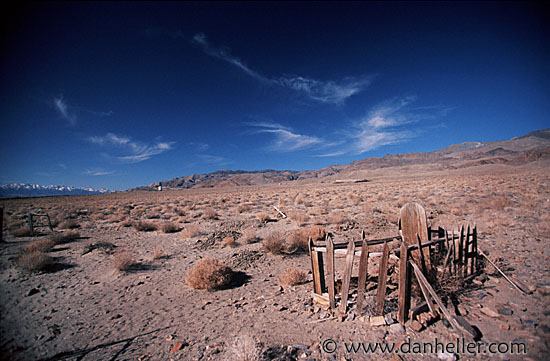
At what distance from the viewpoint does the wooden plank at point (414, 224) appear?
455cm

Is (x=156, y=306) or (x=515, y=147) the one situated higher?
(x=515, y=147)

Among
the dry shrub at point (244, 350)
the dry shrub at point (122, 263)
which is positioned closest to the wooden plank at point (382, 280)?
the dry shrub at point (244, 350)

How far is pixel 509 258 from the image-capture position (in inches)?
238

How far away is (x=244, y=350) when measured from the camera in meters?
3.37

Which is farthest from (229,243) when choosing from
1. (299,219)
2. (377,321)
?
(377,321)

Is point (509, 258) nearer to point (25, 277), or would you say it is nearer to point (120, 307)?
point (120, 307)

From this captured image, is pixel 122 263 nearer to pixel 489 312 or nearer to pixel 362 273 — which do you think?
pixel 362 273

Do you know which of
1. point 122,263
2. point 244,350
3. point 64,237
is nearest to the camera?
point 244,350

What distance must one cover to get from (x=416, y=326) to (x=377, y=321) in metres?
0.58

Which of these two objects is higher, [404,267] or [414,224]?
[414,224]

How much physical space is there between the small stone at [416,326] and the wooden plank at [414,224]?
121 centimetres

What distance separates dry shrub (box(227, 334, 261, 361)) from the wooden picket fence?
1.72 meters

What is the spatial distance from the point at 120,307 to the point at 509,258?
10.1 meters

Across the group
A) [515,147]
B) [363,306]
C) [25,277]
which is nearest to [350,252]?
[363,306]
